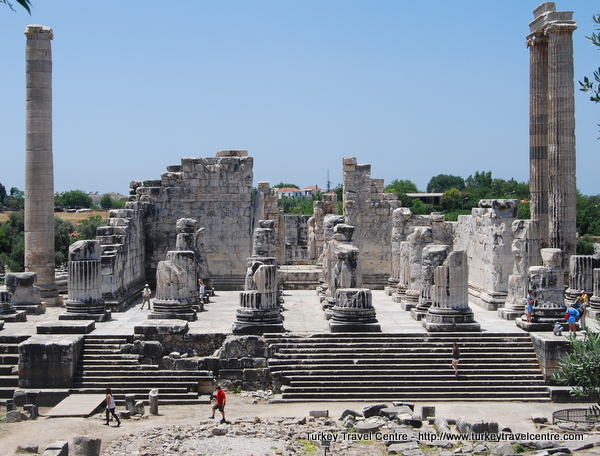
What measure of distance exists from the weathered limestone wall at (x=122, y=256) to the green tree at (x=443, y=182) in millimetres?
110082

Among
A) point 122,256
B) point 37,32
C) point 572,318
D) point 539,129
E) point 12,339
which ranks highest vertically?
point 37,32

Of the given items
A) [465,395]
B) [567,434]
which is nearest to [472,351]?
[465,395]

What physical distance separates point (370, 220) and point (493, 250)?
19.9 feet

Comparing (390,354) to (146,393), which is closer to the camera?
(146,393)

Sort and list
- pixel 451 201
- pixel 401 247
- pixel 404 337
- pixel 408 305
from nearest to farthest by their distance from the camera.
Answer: pixel 404 337, pixel 408 305, pixel 401 247, pixel 451 201

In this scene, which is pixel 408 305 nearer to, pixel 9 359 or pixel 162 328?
pixel 162 328

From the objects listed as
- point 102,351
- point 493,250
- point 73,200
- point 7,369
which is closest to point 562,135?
point 493,250

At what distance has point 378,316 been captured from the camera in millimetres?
22312

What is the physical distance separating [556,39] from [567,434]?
1490 centimetres

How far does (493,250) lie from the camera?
2389cm

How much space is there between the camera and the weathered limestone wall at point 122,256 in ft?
76.7

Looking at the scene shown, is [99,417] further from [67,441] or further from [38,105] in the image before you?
[38,105]

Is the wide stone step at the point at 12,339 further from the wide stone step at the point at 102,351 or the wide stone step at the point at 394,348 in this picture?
the wide stone step at the point at 394,348

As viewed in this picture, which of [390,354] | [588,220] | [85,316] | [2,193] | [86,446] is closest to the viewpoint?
[86,446]
